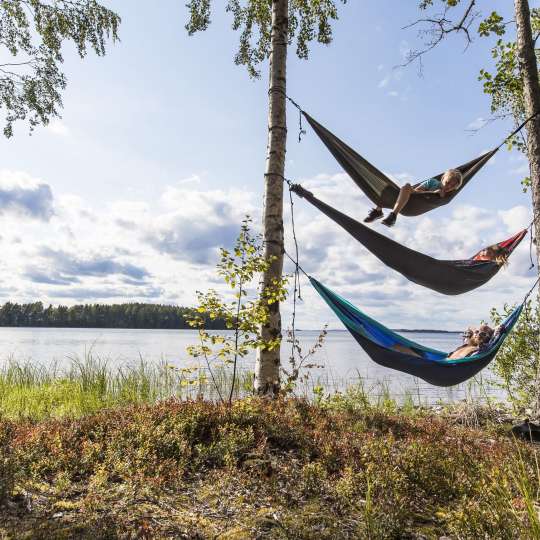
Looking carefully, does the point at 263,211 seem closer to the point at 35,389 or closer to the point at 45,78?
the point at 35,389

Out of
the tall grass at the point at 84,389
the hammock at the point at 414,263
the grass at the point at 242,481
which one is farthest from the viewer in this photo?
the tall grass at the point at 84,389

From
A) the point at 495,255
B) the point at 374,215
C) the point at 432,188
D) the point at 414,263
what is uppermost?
the point at 432,188

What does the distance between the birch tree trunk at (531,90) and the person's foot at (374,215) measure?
1351 mm

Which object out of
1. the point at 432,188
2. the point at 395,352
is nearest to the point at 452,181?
the point at 432,188

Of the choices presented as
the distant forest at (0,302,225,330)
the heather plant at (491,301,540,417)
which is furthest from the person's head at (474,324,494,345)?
the distant forest at (0,302,225,330)

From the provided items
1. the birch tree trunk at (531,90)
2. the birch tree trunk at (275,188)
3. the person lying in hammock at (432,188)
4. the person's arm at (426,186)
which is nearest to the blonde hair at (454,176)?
the person lying in hammock at (432,188)

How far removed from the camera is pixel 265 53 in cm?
646

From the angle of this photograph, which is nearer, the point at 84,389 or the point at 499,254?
the point at 499,254

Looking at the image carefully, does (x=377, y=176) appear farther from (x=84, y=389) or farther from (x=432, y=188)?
(x=84, y=389)

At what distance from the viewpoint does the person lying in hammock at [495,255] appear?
4.31m

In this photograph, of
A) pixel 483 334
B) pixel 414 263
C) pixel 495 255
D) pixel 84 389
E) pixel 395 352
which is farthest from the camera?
pixel 84 389

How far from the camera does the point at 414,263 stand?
3924 mm

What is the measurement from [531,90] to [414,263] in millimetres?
1933

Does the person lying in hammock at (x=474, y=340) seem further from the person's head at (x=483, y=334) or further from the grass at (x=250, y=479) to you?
the grass at (x=250, y=479)
